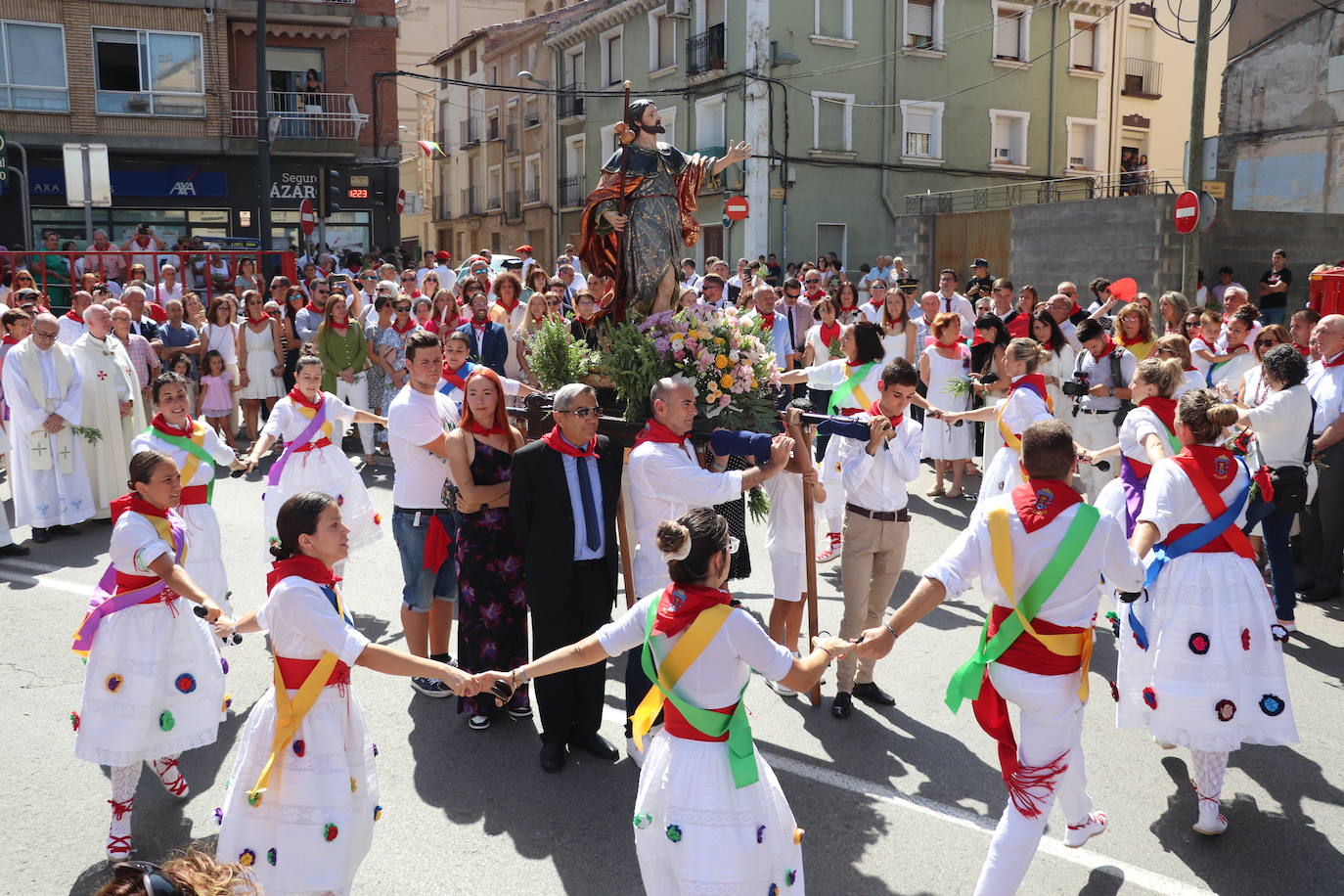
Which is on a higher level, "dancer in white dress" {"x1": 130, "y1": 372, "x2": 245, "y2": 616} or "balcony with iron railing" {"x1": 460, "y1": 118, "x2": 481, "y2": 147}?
→ "balcony with iron railing" {"x1": 460, "y1": 118, "x2": 481, "y2": 147}

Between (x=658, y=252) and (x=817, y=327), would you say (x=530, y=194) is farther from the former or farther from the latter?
(x=658, y=252)

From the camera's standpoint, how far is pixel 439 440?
634 cm

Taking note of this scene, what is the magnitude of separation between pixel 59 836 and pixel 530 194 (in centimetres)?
3823

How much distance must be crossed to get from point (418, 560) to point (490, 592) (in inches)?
24.7

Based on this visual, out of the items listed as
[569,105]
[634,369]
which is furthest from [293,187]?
[634,369]

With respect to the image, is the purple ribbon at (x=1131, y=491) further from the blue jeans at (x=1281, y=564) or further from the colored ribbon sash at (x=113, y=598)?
the colored ribbon sash at (x=113, y=598)

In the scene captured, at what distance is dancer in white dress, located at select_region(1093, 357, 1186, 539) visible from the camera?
6.25m

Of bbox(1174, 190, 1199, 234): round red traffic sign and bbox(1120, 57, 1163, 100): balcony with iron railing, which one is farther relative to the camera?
bbox(1120, 57, 1163, 100): balcony with iron railing

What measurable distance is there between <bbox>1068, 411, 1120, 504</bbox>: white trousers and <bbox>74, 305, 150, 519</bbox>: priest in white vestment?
8805 millimetres

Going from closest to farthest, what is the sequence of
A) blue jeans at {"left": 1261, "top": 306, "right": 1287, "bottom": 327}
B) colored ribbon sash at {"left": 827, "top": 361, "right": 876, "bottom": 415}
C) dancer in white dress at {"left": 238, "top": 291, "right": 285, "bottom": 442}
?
colored ribbon sash at {"left": 827, "top": 361, "right": 876, "bottom": 415} → dancer in white dress at {"left": 238, "top": 291, "right": 285, "bottom": 442} → blue jeans at {"left": 1261, "top": 306, "right": 1287, "bottom": 327}

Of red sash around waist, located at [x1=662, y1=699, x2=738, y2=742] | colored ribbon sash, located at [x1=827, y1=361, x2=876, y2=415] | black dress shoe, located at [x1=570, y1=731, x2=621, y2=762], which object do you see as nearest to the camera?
red sash around waist, located at [x1=662, y1=699, x2=738, y2=742]

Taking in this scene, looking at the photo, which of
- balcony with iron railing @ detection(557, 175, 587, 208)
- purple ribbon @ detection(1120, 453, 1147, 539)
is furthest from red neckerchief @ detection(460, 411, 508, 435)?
balcony with iron railing @ detection(557, 175, 587, 208)

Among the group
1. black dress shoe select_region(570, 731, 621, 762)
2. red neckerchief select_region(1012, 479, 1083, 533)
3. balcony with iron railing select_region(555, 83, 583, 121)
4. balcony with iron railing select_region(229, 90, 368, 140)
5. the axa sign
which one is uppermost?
balcony with iron railing select_region(555, 83, 583, 121)

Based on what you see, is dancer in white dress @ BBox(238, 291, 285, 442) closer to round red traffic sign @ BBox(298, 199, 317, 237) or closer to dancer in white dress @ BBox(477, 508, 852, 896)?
round red traffic sign @ BBox(298, 199, 317, 237)
